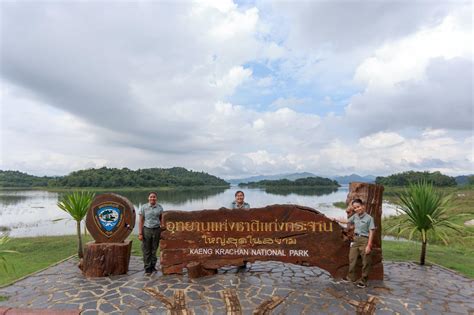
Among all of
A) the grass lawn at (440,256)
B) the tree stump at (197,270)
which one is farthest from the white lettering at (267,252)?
the grass lawn at (440,256)

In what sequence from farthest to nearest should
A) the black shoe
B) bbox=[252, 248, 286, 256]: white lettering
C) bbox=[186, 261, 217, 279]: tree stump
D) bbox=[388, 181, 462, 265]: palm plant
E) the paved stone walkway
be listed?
1. bbox=[388, 181, 462, 265]: palm plant
2. bbox=[252, 248, 286, 256]: white lettering
3. bbox=[186, 261, 217, 279]: tree stump
4. the black shoe
5. the paved stone walkway

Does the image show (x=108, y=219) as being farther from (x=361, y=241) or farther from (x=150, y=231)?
(x=361, y=241)

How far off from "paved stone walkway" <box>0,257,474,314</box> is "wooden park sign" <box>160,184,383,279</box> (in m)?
0.28

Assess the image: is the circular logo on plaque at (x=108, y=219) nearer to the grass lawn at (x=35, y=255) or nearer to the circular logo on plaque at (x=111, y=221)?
the circular logo on plaque at (x=111, y=221)

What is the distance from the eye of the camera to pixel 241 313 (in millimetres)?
4086

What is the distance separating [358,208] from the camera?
520cm

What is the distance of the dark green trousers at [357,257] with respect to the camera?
5156 mm

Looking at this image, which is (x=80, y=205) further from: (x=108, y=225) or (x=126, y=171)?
(x=126, y=171)

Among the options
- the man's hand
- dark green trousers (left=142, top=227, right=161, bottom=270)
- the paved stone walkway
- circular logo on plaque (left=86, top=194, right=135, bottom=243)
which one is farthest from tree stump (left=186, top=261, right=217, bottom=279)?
the man's hand

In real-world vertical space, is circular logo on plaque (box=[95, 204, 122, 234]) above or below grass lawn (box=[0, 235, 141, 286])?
above

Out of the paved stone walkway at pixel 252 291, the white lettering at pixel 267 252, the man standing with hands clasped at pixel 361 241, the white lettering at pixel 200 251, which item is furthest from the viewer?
the white lettering at pixel 200 251

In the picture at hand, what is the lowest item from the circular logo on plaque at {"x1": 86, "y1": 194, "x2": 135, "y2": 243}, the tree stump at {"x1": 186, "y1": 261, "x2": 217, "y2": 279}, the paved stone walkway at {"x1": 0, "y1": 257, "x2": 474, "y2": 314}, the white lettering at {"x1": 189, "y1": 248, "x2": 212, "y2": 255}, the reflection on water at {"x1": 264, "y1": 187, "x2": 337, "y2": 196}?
the reflection on water at {"x1": 264, "y1": 187, "x2": 337, "y2": 196}

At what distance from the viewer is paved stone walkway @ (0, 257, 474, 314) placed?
4281 mm

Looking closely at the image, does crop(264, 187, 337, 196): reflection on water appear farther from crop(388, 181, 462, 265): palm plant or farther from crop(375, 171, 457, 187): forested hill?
crop(388, 181, 462, 265): palm plant
